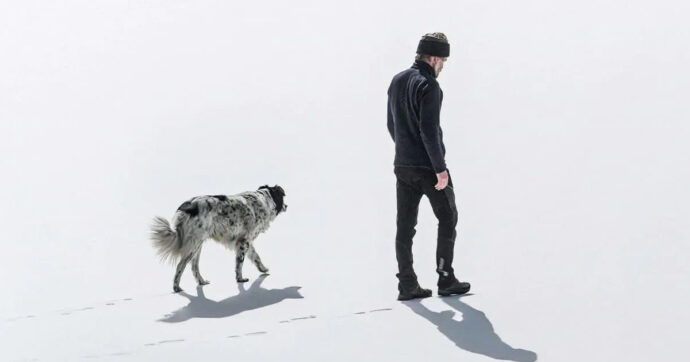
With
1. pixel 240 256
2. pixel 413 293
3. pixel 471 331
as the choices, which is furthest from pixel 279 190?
pixel 471 331

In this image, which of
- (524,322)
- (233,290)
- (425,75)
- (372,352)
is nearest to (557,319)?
(524,322)

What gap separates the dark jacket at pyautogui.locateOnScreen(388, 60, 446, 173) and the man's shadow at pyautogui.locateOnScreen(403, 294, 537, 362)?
110 centimetres

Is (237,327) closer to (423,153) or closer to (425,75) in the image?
(423,153)

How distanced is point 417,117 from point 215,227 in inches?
101

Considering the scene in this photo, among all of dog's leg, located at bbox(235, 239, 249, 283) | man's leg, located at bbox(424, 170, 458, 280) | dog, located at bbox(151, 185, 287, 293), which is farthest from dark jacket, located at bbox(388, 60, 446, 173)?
dog's leg, located at bbox(235, 239, 249, 283)

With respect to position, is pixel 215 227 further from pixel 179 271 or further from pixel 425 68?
pixel 425 68

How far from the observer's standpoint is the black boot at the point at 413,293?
6914 millimetres

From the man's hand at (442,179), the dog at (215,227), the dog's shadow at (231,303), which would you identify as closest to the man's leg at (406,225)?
the man's hand at (442,179)

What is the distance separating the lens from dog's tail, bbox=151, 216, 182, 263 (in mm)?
7930

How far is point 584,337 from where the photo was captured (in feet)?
19.0

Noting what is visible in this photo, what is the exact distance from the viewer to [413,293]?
6914 millimetres

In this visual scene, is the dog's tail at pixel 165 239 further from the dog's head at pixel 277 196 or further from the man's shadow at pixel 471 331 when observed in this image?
the man's shadow at pixel 471 331

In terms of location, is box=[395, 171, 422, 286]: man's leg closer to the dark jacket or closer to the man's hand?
the dark jacket

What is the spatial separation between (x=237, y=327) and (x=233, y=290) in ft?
4.45
